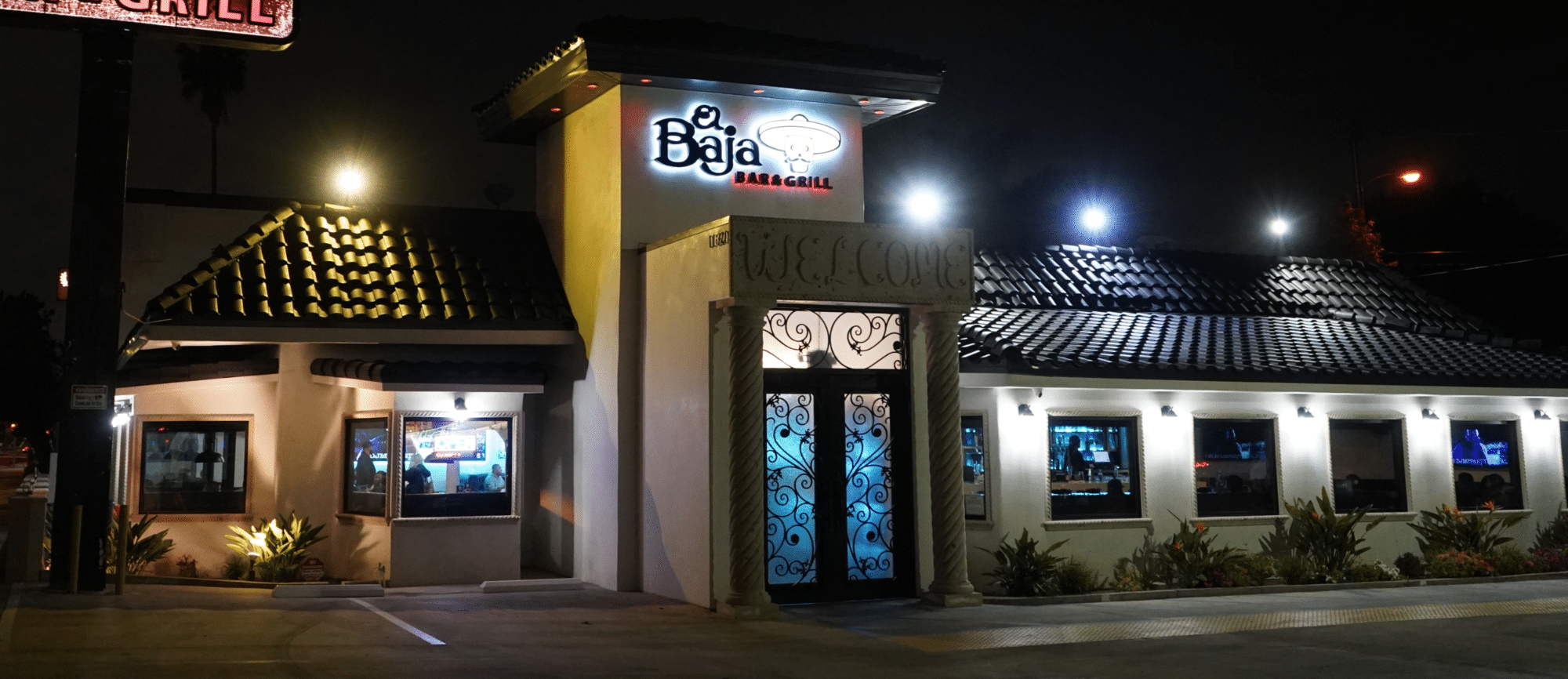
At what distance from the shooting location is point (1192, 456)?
16719 mm

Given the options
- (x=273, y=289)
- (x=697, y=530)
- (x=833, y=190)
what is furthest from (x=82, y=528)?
(x=833, y=190)

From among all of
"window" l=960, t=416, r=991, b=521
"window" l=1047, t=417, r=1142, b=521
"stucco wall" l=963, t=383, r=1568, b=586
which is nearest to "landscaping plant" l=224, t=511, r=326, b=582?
"window" l=960, t=416, r=991, b=521

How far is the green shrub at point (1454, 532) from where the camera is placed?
1766 cm

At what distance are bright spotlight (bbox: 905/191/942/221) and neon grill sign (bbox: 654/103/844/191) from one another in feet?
13.5

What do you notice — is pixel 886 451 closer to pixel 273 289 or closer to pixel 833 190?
pixel 833 190

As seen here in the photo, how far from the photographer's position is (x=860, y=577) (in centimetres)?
1375

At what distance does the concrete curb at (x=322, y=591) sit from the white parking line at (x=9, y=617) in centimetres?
240

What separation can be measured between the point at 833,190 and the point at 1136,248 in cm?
875

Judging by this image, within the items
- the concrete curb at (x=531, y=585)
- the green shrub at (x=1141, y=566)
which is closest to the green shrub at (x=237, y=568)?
the concrete curb at (x=531, y=585)

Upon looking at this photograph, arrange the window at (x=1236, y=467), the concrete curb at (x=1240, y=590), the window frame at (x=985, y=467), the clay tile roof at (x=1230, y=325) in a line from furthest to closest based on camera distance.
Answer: the window at (x=1236, y=467)
the clay tile roof at (x=1230, y=325)
the window frame at (x=985, y=467)
the concrete curb at (x=1240, y=590)

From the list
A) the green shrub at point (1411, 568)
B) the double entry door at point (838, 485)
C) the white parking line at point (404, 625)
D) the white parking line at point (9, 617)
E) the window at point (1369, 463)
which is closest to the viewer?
the white parking line at point (9, 617)

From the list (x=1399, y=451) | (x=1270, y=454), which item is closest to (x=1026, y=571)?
(x=1270, y=454)

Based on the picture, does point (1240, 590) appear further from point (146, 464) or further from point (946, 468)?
point (146, 464)

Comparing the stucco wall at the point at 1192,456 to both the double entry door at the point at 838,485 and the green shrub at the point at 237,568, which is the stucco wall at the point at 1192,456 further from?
the green shrub at the point at 237,568
